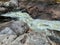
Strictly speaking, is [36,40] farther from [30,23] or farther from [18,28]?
[30,23]

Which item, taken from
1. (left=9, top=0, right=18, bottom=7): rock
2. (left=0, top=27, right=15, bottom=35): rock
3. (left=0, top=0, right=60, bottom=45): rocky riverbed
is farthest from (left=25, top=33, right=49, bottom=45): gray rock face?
(left=9, top=0, right=18, bottom=7): rock

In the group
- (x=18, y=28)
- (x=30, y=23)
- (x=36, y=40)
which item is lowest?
(x=30, y=23)

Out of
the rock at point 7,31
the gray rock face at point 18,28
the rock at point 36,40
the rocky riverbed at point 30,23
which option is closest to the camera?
the rock at point 36,40

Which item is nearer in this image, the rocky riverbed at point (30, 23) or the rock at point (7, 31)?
the rocky riverbed at point (30, 23)

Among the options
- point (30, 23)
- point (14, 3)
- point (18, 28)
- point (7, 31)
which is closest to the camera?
point (7, 31)

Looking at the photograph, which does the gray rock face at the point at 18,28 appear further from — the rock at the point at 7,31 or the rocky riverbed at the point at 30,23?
the rock at the point at 7,31

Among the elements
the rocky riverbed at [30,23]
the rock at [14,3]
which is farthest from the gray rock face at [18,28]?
the rock at [14,3]

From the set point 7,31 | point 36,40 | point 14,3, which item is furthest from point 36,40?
point 14,3

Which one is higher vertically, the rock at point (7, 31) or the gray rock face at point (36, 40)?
the gray rock face at point (36, 40)

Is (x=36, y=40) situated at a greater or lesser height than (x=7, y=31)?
greater

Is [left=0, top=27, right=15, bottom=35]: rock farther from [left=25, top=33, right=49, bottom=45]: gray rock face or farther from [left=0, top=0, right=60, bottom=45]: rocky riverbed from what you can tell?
[left=25, top=33, right=49, bottom=45]: gray rock face

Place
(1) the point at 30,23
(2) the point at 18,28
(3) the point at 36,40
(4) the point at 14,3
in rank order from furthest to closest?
1. (4) the point at 14,3
2. (1) the point at 30,23
3. (2) the point at 18,28
4. (3) the point at 36,40

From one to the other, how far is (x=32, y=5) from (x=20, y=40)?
439cm

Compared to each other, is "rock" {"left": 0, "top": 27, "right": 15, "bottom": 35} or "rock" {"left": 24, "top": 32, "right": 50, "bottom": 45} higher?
"rock" {"left": 24, "top": 32, "right": 50, "bottom": 45}
